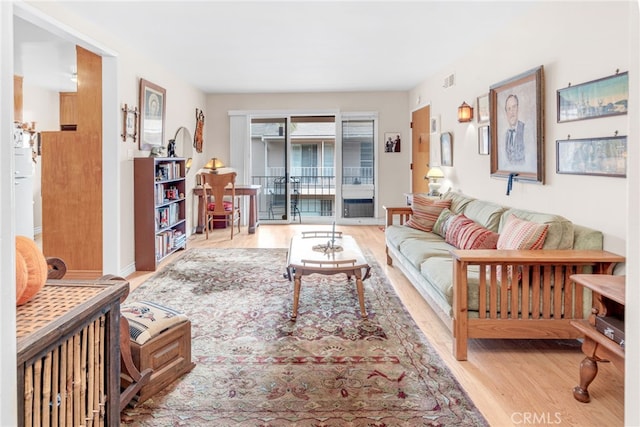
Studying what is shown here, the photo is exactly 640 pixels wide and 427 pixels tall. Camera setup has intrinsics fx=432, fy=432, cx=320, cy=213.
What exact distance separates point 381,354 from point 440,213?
2.56 metres

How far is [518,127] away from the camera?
3.82 metres

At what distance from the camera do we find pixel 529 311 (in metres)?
2.68

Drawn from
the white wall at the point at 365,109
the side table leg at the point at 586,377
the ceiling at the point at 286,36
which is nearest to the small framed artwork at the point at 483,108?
the ceiling at the point at 286,36

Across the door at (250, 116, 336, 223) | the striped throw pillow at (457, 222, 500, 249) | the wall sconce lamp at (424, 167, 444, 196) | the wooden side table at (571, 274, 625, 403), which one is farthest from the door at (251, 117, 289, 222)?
the wooden side table at (571, 274, 625, 403)

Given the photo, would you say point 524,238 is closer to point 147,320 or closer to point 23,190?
point 147,320

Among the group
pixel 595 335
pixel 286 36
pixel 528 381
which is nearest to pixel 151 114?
pixel 286 36

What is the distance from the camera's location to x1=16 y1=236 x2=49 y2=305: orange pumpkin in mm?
1293

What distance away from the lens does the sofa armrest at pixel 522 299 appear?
263 centimetres

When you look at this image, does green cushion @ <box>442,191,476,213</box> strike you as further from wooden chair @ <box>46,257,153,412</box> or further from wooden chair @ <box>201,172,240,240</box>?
wooden chair @ <box>46,257,153,412</box>

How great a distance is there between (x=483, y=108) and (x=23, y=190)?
5520 mm

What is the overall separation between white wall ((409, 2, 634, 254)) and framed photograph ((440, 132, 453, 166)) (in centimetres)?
66

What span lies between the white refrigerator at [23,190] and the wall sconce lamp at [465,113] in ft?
17.1

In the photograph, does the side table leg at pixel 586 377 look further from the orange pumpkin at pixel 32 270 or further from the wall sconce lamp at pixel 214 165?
the wall sconce lamp at pixel 214 165

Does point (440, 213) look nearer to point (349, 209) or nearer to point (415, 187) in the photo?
point (415, 187)
